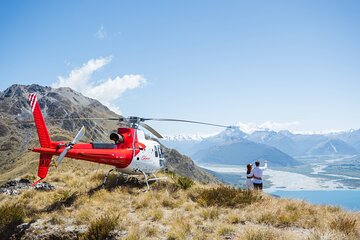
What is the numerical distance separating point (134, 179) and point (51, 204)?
5364 millimetres

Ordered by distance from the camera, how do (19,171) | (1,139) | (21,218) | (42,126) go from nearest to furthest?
(21,218), (42,126), (19,171), (1,139)

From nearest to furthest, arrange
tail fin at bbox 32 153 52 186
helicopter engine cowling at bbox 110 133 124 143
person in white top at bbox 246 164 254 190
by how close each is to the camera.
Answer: tail fin at bbox 32 153 52 186 < helicopter engine cowling at bbox 110 133 124 143 < person in white top at bbox 246 164 254 190

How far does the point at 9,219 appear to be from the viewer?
1170cm

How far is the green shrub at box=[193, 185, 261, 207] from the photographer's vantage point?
43.1ft

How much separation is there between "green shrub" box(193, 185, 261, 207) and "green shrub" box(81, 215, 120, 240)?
167 inches

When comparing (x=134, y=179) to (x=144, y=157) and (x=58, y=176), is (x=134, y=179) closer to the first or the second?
(x=144, y=157)

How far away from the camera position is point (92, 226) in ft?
33.9

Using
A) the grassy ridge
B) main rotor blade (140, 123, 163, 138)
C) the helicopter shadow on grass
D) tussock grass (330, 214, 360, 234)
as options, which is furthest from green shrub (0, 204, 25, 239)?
tussock grass (330, 214, 360, 234)

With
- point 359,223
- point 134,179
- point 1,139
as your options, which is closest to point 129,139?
point 134,179

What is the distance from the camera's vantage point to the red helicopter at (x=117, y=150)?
12875mm

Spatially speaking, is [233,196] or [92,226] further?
[233,196]

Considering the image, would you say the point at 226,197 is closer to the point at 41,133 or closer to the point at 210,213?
the point at 210,213

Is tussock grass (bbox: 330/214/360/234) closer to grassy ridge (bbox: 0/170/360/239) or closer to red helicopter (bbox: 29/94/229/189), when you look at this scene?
grassy ridge (bbox: 0/170/360/239)

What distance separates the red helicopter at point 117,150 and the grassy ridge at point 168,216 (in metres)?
1.40
